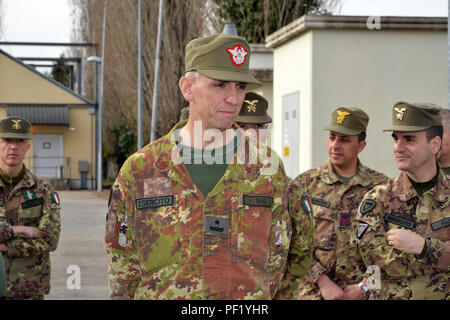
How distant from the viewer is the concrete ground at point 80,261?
10.1 m

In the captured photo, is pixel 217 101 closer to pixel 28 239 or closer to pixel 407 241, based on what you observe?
pixel 407 241

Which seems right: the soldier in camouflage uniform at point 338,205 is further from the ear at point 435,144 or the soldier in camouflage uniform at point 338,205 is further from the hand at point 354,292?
the ear at point 435,144

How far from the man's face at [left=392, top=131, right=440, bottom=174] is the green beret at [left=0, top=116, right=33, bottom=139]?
2.96 m

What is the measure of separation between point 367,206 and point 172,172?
174 cm

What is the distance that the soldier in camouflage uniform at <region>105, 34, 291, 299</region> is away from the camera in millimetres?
2855

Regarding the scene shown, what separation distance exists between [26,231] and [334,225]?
2.26 meters

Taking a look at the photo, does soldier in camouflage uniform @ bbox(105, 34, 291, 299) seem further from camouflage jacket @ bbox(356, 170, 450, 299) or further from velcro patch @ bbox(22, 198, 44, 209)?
velcro patch @ bbox(22, 198, 44, 209)

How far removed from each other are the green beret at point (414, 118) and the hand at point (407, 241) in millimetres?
567

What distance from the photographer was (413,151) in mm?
4203

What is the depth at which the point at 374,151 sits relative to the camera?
461 inches

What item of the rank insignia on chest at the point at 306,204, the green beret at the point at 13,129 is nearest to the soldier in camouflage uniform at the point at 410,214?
the rank insignia on chest at the point at 306,204

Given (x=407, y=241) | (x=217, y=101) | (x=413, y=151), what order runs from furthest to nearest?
(x=413, y=151), (x=407, y=241), (x=217, y=101)

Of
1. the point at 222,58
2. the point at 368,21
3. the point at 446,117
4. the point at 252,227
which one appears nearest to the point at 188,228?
the point at 252,227

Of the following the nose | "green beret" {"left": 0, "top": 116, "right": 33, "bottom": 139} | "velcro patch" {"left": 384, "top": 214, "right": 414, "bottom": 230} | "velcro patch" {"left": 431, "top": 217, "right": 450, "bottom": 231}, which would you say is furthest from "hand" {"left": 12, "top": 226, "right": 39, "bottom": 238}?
the nose
